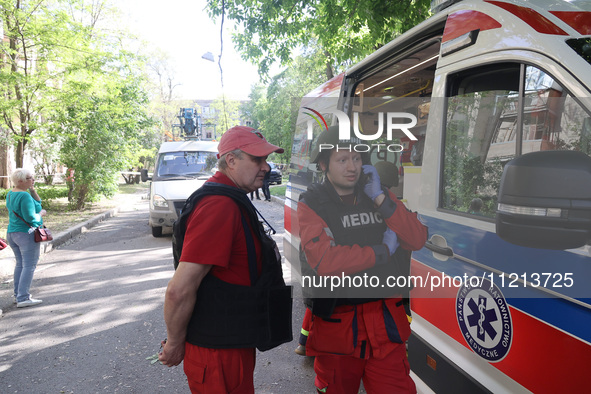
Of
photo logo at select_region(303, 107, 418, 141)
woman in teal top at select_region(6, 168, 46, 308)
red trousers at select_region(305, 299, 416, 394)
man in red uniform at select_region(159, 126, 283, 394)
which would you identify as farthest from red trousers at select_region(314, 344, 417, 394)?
woman in teal top at select_region(6, 168, 46, 308)

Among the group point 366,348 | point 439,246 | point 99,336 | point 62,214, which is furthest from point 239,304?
point 62,214

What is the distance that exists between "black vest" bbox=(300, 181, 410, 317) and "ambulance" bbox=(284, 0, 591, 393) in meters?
0.24

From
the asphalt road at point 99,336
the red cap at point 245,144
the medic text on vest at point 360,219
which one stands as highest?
the red cap at point 245,144

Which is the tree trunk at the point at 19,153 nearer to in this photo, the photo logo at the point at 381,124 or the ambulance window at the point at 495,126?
the photo logo at the point at 381,124

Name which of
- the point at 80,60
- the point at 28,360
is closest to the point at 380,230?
the point at 28,360

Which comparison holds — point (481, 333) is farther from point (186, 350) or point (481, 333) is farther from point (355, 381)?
point (186, 350)

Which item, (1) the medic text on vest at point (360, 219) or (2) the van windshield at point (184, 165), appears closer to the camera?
(1) the medic text on vest at point (360, 219)

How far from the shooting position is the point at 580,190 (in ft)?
3.89

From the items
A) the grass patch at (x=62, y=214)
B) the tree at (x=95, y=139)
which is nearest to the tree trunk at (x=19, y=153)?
the tree at (x=95, y=139)

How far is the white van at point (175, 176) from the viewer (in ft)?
30.8

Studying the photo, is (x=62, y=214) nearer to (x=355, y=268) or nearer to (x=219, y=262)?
(x=219, y=262)

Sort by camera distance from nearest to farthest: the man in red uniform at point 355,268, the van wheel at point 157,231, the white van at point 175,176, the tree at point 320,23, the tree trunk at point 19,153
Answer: the man in red uniform at point 355,268 < the tree at point 320,23 < the white van at point 175,176 < the van wheel at point 157,231 < the tree trunk at point 19,153

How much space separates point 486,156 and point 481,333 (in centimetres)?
83

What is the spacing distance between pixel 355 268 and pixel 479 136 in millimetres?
898
